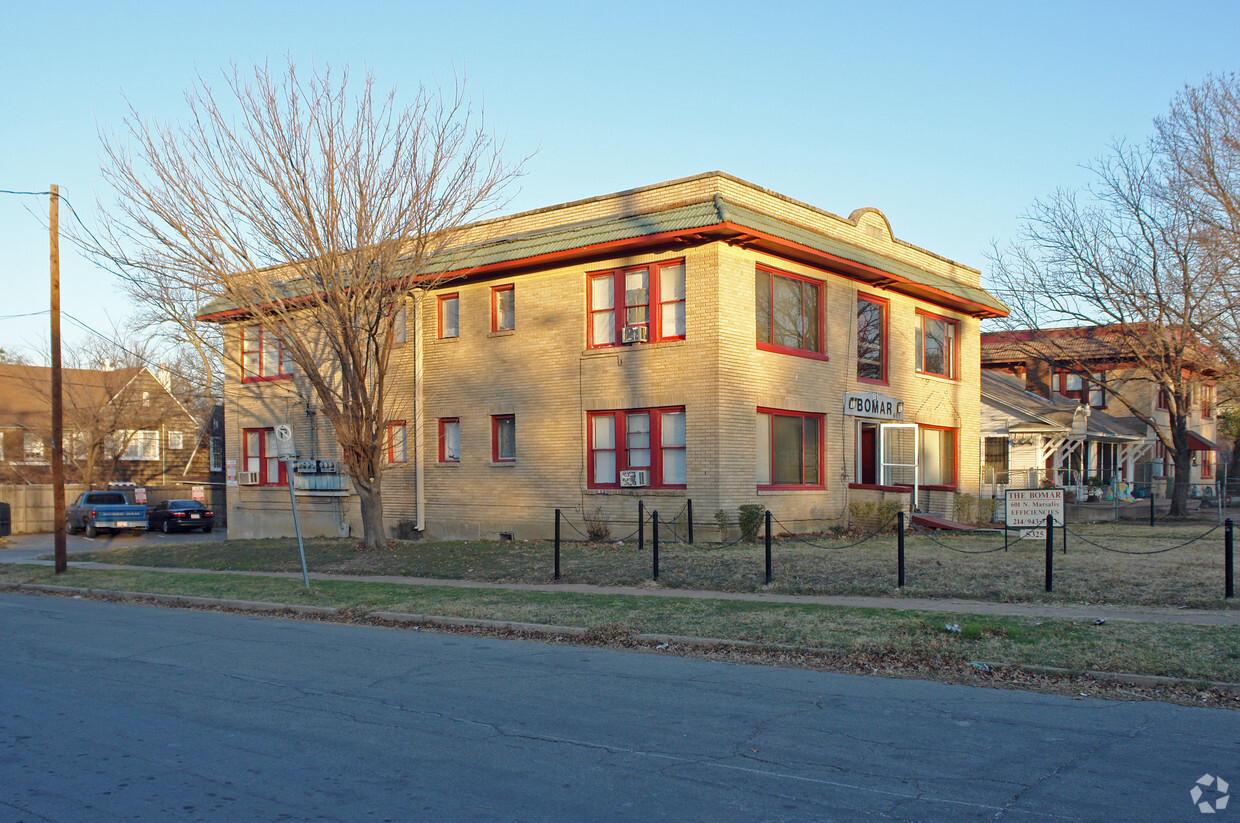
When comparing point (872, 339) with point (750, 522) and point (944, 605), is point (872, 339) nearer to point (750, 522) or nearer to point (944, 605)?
point (750, 522)

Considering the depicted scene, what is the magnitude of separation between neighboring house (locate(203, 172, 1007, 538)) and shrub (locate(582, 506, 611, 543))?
369 mm

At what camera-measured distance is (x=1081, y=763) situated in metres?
6.57

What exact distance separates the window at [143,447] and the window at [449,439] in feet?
108

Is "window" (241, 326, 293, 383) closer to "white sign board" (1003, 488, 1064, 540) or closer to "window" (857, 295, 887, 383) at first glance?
"window" (857, 295, 887, 383)

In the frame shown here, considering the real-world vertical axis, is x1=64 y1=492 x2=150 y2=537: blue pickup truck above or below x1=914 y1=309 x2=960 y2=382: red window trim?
below

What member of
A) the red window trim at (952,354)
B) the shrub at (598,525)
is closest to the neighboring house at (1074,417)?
the red window trim at (952,354)

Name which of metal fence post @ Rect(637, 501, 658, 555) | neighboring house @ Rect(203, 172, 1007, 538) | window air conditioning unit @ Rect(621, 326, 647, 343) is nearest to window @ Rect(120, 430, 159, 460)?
neighboring house @ Rect(203, 172, 1007, 538)

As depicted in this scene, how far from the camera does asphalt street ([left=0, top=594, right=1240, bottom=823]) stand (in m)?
5.79

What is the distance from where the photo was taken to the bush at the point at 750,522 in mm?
20609

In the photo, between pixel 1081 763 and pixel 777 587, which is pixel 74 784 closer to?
pixel 1081 763

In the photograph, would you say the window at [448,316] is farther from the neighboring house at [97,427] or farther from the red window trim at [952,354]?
the neighboring house at [97,427]

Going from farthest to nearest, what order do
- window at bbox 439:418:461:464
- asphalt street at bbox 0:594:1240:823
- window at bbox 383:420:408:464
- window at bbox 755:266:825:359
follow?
1. window at bbox 383:420:408:464
2. window at bbox 439:418:461:464
3. window at bbox 755:266:825:359
4. asphalt street at bbox 0:594:1240:823

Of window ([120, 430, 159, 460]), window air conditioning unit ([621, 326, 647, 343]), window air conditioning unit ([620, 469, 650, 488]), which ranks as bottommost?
window air conditioning unit ([620, 469, 650, 488])

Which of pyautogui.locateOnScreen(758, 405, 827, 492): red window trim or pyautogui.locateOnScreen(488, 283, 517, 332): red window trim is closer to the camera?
pyautogui.locateOnScreen(758, 405, 827, 492): red window trim
